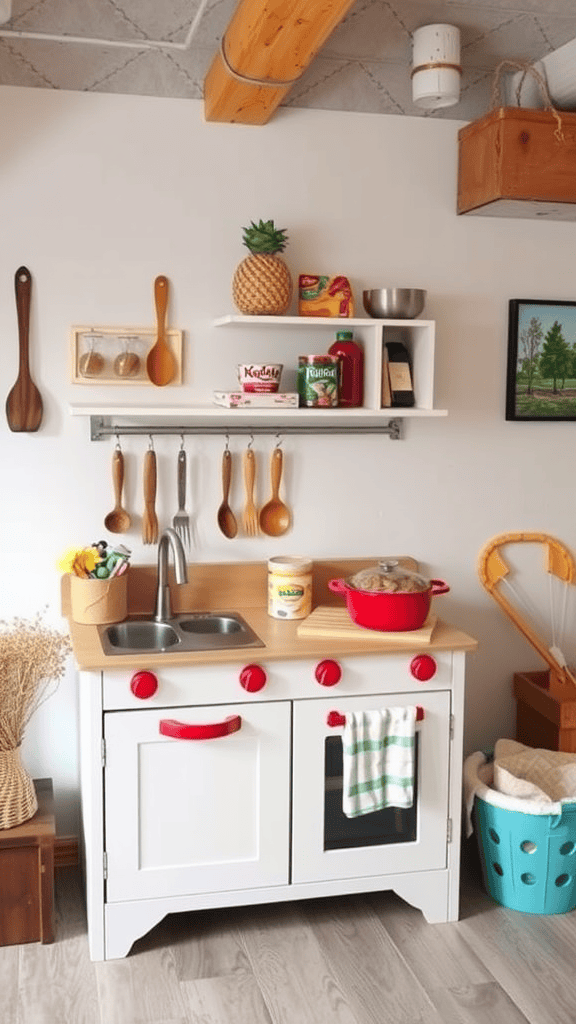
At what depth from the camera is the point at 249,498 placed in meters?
3.08

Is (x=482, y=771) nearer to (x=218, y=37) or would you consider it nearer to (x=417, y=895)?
(x=417, y=895)

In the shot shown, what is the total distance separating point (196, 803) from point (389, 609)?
0.66 meters

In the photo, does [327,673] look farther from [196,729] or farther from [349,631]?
[196,729]

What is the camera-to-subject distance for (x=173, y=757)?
2629mm

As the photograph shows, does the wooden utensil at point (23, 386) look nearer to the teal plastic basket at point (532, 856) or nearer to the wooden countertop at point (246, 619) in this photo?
the wooden countertop at point (246, 619)

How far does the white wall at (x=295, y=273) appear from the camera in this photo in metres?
2.91

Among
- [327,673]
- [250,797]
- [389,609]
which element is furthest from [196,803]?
[389,609]

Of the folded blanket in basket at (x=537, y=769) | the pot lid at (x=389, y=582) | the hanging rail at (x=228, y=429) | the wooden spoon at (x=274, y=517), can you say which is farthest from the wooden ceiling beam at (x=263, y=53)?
the folded blanket in basket at (x=537, y=769)

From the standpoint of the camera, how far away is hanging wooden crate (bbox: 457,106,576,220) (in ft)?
9.48

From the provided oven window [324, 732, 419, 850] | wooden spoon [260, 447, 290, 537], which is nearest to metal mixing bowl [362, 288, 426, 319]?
wooden spoon [260, 447, 290, 537]

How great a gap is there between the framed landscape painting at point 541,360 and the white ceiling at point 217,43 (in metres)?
0.62

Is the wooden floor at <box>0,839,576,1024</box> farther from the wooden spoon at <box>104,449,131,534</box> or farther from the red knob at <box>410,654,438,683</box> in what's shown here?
the wooden spoon at <box>104,449,131,534</box>

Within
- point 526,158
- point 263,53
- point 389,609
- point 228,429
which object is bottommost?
point 389,609

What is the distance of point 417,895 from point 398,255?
1.74 meters
